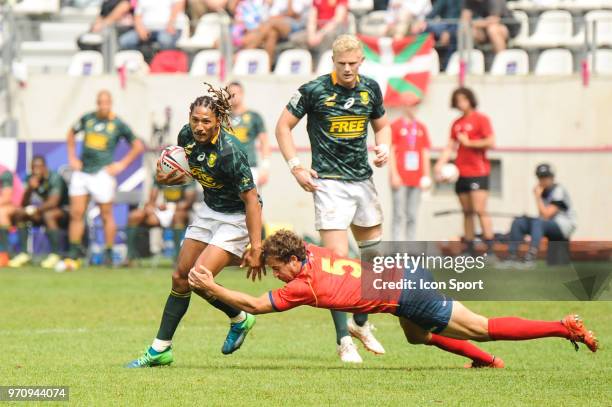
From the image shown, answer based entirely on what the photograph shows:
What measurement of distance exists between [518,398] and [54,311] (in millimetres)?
7092


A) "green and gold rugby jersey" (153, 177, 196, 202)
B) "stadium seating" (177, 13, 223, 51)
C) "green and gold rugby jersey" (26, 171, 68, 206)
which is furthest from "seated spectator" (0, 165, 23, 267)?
"stadium seating" (177, 13, 223, 51)

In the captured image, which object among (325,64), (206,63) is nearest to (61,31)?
(206,63)

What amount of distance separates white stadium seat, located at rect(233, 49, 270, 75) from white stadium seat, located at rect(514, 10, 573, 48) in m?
3.96

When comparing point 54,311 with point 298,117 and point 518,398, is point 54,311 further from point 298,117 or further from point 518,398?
point 518,398

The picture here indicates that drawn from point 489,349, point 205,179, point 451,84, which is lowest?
point 489,349

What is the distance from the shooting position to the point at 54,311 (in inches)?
547

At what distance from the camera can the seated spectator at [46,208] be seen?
1939 cm

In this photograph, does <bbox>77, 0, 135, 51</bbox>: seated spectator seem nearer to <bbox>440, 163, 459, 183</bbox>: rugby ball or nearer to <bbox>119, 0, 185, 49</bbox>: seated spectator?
<bbox>119, 0, 185, 49</bbox>: seated spectator

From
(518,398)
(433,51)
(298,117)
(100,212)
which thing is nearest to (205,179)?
(298,117)

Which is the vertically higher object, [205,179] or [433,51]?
[433,51]

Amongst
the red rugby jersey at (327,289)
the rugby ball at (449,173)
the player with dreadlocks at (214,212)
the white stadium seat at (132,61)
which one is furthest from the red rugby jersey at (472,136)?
the red rugby jersey at (327,289)

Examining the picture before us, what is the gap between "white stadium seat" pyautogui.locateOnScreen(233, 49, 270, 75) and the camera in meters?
21.2

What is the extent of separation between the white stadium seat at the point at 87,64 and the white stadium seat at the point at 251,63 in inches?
89.1

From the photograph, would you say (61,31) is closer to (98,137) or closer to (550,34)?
(98,137)
